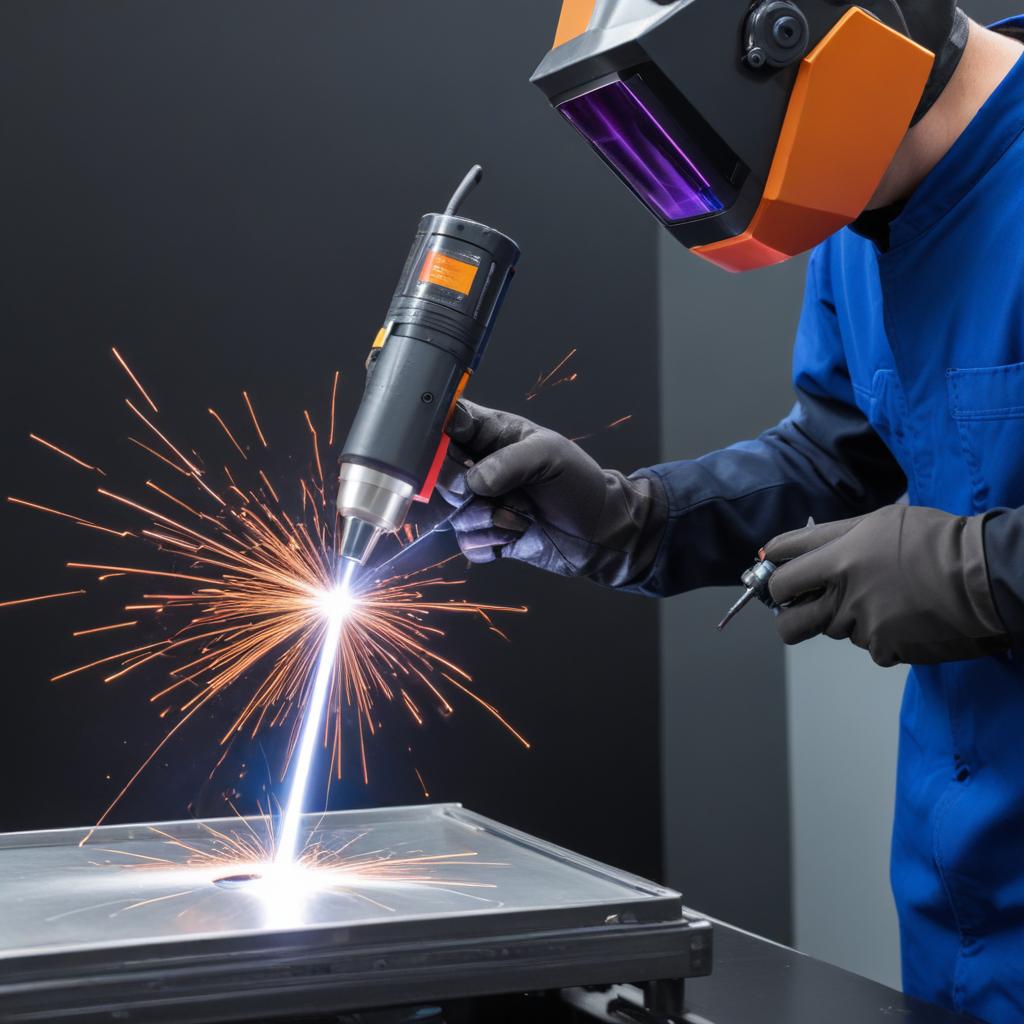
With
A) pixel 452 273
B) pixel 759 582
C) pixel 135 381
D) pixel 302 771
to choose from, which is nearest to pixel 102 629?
pixel 135 381

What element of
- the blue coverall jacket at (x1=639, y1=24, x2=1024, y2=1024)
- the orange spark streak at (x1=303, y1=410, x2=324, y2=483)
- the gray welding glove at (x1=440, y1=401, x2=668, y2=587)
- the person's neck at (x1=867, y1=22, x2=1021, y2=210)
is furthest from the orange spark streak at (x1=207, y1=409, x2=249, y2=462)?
the person's neck at (x1=867, y1=22, x2=1021, y2=210)

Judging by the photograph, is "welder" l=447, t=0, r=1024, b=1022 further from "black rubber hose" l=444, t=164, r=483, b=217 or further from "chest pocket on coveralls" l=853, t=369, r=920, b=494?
"black rubber hose" l=444, t=164, r=483, b=217

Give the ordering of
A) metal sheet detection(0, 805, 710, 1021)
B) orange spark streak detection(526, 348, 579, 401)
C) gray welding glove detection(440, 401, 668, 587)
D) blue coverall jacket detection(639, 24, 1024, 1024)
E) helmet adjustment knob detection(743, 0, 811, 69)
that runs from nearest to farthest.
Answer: metal sheet detection(0, 805, 710, 1021) → helmet adjustment knob detection(743, 0, 811, 69) → blue coverall jacket detection(639, 24, 1024, 1024) → gray welding glove detection(440, 401, 668, 587) → orange spark streak detection(526, 348, 579, 401)

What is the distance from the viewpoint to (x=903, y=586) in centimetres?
99

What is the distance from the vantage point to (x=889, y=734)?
2.32 m

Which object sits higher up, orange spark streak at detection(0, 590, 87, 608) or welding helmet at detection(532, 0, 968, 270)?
welding helmet at detection(532, 0, 968, 270)

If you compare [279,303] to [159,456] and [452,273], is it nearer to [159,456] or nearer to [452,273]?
→ [159,456]

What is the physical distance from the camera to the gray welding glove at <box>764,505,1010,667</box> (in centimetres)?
97

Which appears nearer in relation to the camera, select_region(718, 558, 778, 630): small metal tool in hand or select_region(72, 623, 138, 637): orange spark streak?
select_region(718, 558, 778, 630): small metal tool in hand

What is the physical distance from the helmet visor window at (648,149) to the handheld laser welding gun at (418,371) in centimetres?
14

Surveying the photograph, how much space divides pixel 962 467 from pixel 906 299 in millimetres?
175

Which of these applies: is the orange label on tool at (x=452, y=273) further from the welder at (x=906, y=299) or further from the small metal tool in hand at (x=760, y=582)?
the small metal tool in hand at (x=760, y=582)

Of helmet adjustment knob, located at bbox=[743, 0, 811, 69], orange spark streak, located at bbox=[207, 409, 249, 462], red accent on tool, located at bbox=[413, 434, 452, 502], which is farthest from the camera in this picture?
orange spark streak, located at bbox=[207, 409, 249, 462]

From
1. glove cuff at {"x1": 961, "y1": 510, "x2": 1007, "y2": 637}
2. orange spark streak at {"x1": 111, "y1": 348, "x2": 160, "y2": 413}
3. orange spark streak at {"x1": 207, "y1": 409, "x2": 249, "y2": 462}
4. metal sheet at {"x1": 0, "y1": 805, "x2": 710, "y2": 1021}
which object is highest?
orange spark streak at {"x1": 111, "y1": 348, "x2": 160, "y2": 413}
